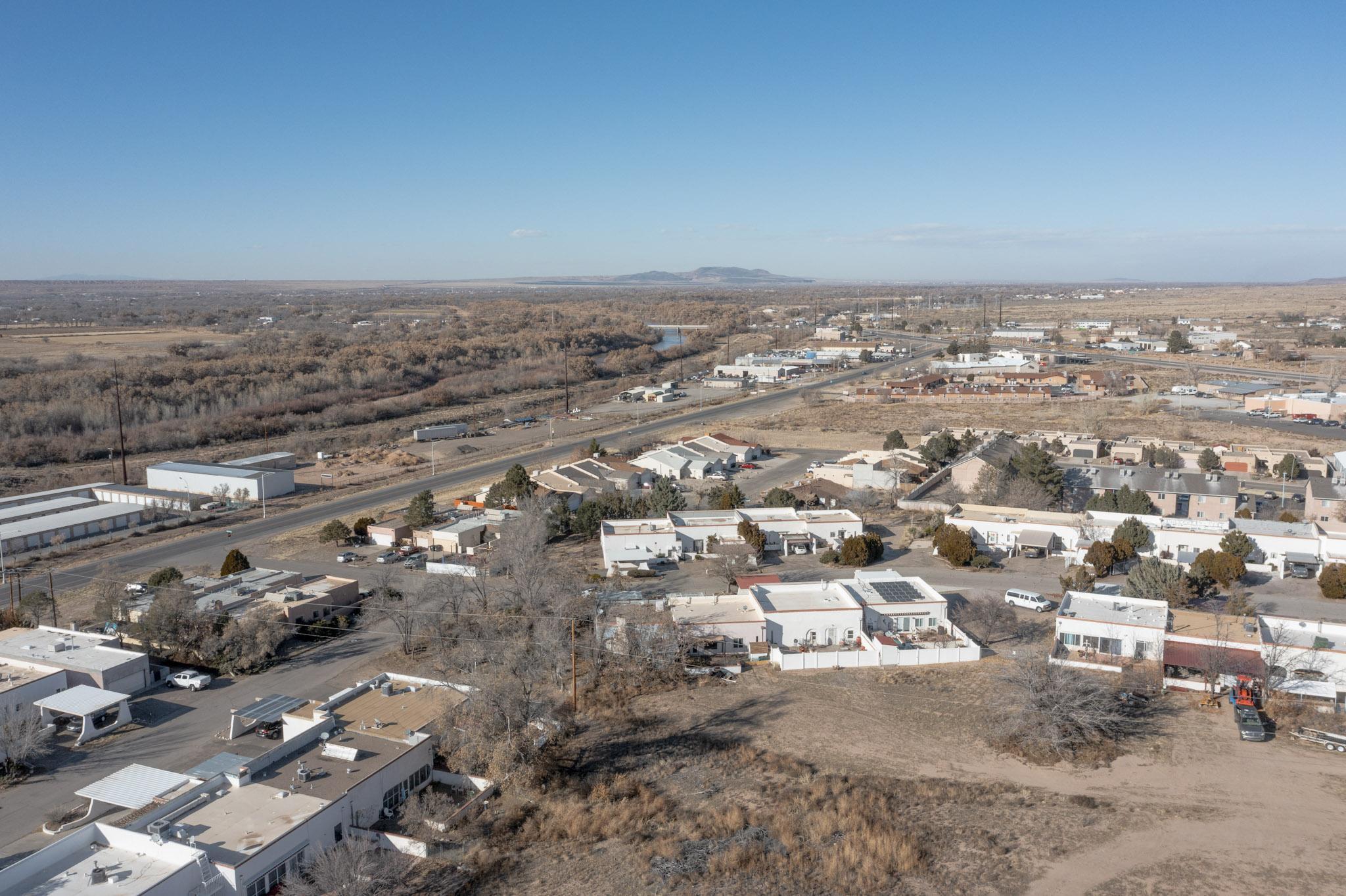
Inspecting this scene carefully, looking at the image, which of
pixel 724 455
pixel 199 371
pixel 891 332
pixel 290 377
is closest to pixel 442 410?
pixel 290 377

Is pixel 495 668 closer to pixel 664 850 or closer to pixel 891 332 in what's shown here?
pixel 664 850

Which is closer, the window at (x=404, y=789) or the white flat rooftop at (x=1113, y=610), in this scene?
the window at (x=404, y=789)

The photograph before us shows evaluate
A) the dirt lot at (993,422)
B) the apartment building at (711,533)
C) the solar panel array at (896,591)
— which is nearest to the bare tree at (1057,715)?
the solar panel array at (896,591)

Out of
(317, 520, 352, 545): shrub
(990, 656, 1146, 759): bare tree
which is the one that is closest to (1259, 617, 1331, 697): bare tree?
(990, 656, 1146, 759): bare tree

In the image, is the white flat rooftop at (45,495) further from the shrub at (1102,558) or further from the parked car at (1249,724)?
the parked car at (1249,724)

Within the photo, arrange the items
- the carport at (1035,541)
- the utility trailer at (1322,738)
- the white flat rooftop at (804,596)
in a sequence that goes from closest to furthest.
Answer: the utility trailer at (1322,738) → the white flat rooftop at (804,596) → the carport at (1035,541)

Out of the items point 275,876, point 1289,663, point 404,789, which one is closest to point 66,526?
point 404,789

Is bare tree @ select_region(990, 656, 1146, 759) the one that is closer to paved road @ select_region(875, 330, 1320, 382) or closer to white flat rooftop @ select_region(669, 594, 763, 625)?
white flat rooftop @ select_region(669, 594, 763, 625)

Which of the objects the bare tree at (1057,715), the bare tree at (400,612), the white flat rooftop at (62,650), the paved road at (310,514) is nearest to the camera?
the bare tree at (1057,715)
